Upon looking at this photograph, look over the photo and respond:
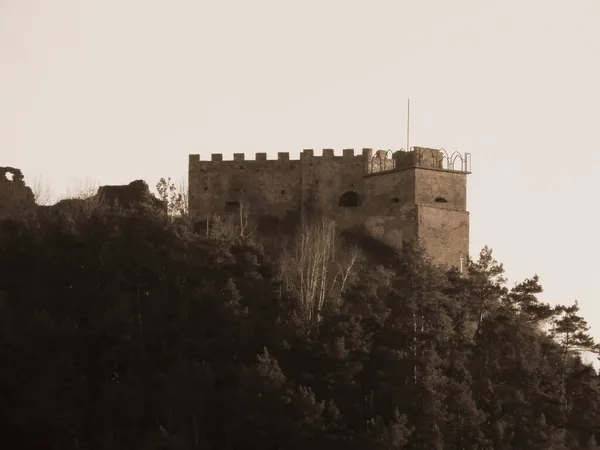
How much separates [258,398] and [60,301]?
821cm

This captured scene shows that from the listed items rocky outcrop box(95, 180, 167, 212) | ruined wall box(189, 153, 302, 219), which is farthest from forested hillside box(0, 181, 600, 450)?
ruined wall box(189, 153, 302, 219)

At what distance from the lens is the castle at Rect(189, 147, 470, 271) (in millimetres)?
69062

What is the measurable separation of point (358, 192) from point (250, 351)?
539 inches

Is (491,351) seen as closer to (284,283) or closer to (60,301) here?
(284,283)

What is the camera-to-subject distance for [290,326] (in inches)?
2330

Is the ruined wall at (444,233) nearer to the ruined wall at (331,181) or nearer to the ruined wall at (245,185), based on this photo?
the ruined wall at (331,181)

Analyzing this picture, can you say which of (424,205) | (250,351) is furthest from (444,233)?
(250,351)

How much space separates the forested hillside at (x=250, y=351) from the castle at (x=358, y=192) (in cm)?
482

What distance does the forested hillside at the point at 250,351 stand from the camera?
187 ft

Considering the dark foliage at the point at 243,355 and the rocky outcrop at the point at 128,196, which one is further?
the rocky outcrop at the point at 128,196

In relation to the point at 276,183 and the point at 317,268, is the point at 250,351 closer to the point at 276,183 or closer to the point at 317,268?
the point at 317,268

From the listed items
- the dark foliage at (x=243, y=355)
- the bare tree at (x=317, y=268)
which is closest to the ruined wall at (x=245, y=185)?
the bare tree at (x=317, y=268)

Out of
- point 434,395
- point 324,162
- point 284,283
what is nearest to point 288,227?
point 324,162

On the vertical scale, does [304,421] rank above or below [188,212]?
below
